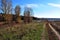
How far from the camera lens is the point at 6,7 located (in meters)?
43.0

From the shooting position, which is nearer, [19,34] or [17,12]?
[19,34]

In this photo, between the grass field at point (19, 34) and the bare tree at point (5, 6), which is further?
the bare tree at point (5, 6)

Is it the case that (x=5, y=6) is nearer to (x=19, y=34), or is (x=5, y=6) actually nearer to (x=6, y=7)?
(x=6, y=7)

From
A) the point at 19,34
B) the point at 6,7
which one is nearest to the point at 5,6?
the point at 6,7

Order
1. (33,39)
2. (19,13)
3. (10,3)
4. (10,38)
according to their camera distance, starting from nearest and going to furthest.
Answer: (10,38), (33,39), (10,3), (19,13)

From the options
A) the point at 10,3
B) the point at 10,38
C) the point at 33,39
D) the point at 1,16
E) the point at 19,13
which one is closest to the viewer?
the point at 10,38

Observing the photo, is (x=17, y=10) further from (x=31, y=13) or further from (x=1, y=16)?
(x=1, y=16)

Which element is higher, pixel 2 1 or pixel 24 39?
pixel 2 1

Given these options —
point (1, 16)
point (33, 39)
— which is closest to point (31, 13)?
point (1, 16)

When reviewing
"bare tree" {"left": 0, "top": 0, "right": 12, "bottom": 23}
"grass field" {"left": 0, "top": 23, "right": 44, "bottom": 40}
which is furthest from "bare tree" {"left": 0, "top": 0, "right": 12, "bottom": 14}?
"grass field" {"left": 0, "top": 23, "right": 44, "bottom": 40}

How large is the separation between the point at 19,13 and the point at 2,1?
29.4 feet

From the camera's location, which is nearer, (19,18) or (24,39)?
(24,39)

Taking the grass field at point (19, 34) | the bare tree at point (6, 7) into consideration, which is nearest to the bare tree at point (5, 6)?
the bare tree at point (6, 7)

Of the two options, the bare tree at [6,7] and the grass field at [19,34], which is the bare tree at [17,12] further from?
the grass field at [19,34]
